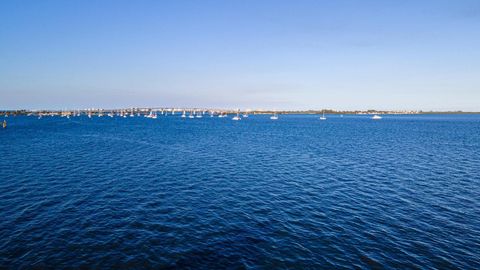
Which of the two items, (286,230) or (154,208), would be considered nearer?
(286,230)

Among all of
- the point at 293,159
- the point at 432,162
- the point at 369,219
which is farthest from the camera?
the point at 293,159

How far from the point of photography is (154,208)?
35.3m

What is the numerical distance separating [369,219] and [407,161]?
4403cm

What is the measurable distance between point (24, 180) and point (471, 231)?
2413 inches

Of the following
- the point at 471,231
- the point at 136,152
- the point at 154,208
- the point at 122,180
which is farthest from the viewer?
the point at 136,152

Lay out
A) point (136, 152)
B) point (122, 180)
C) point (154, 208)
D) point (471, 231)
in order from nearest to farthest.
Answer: point (471, 231) → point (154, 208) → point (122, 180) → point (136, 152)

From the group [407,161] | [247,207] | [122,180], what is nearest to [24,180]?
[122,180]

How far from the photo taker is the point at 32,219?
3100 cm

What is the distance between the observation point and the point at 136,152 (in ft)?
264

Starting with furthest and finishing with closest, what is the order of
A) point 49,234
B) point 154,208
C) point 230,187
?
point 230,187 → point 154,208 → point 49,234

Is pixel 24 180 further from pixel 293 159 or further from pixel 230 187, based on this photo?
pixel 293 159

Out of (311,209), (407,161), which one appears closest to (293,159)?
(407,161)

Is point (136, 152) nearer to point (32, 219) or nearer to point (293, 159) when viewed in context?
point (293, 159)

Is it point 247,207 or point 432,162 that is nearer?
point 247,207
